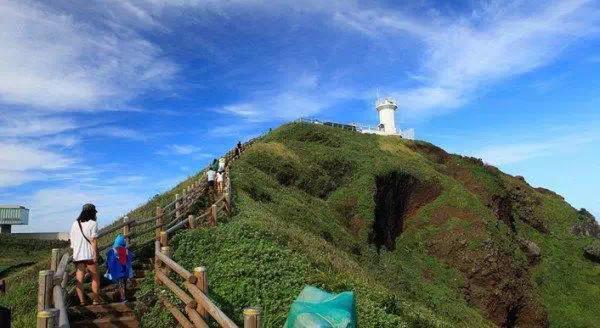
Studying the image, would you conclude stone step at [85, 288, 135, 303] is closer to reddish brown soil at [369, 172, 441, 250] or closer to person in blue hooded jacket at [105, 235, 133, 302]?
person in blue hooded jacket at [105, 235, 133, 302]

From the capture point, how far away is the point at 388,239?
35375 mm

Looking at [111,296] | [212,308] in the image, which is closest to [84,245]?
[111,296]

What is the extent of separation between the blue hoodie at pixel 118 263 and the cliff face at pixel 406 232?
7.10ft

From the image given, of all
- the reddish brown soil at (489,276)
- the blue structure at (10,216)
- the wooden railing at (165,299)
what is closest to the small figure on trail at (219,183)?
the wooden railing at (165,299)

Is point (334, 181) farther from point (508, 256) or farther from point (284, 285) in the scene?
point (284, 285)

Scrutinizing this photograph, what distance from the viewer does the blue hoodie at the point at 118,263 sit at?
10.1 meters

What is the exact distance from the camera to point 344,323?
5.27 m

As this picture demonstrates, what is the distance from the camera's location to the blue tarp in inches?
206

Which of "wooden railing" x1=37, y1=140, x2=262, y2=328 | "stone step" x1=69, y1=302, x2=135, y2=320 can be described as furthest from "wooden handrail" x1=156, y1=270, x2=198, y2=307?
"stone step" x1=69, y1=302, x2=135, y2=320

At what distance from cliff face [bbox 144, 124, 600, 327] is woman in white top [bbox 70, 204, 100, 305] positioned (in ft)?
10.0

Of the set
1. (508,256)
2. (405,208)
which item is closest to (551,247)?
(508,256)

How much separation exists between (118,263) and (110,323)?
1.40 meters

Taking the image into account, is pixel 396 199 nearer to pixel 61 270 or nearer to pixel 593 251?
pixel 593 251

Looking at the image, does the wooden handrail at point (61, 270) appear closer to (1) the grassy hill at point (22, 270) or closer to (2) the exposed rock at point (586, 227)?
(1) the grassy hill at point (22, 270)
